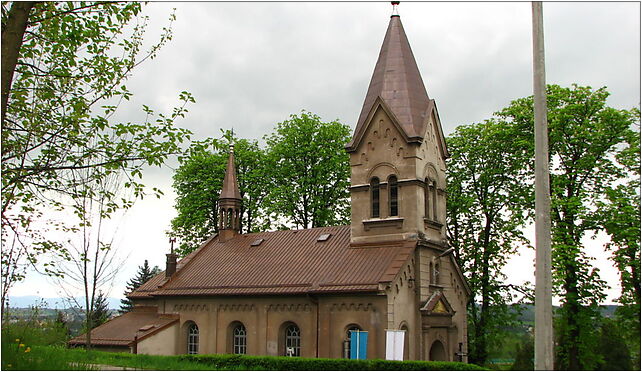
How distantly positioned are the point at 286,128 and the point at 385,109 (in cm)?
1660

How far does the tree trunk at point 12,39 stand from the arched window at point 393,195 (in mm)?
19306

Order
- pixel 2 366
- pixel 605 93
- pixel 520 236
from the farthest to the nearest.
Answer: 1. pixel 520 236
2. pixel 605 93
3. pixel 2 366

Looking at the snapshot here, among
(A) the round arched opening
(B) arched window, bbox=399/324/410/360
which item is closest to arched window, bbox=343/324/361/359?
(B) arched window, bbox=399/324/410/360

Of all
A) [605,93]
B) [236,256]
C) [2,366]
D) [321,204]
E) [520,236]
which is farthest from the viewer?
[321,204]

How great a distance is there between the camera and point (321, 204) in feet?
136

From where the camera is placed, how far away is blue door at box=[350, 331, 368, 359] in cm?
2394

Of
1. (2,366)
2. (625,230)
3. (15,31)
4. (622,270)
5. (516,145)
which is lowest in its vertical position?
(2,366)

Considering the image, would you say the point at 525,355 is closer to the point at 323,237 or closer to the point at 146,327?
the point at 323,237

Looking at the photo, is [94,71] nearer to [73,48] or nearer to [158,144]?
[73,48]

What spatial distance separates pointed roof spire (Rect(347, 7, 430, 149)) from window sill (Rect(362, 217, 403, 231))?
3723 millimetres

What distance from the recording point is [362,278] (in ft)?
82.6

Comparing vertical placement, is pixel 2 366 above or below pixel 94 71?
below

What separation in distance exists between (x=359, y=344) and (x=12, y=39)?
17521 mm

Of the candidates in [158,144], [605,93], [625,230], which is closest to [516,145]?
[605,93]
